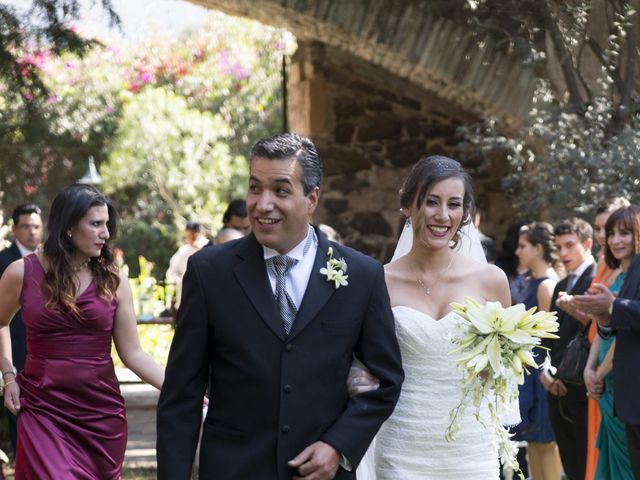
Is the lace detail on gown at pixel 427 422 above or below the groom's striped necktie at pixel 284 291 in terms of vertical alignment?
below

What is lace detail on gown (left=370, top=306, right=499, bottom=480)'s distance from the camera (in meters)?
4.59

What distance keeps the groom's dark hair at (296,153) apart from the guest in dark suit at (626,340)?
267 cm

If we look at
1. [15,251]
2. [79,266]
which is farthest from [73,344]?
[15,251]

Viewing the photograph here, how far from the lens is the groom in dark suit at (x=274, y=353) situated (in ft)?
12.0

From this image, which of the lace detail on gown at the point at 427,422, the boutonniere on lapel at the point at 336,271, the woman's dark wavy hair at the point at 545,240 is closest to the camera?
the boutonniere on lapel at the point at 336,271

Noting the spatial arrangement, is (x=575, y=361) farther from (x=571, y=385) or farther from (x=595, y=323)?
(x=571, y=385)

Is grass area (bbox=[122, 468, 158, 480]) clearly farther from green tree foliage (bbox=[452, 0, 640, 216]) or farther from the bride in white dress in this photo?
the bride in white dress

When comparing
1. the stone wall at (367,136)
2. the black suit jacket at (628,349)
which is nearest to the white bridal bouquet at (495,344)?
the black suit jacket at (628,349)

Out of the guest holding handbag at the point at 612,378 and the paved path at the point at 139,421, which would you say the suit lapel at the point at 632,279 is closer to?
the guest holding handbag at the point at 612,378

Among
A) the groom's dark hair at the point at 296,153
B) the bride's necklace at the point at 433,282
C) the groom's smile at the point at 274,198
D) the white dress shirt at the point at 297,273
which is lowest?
the bride's necklace at the point at 433,282

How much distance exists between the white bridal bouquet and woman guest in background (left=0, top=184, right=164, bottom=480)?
179 centimetres

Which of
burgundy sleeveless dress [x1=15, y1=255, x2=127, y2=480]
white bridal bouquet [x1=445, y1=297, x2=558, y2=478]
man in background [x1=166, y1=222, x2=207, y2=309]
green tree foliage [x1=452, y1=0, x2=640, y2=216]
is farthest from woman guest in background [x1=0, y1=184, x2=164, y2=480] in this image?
man in background [x1=166, y1=222, x2=207, y2=309]

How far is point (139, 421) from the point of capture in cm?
1197

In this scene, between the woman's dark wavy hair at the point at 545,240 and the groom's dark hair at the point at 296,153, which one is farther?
the woman's dark wavy hair at the point at 545,240
